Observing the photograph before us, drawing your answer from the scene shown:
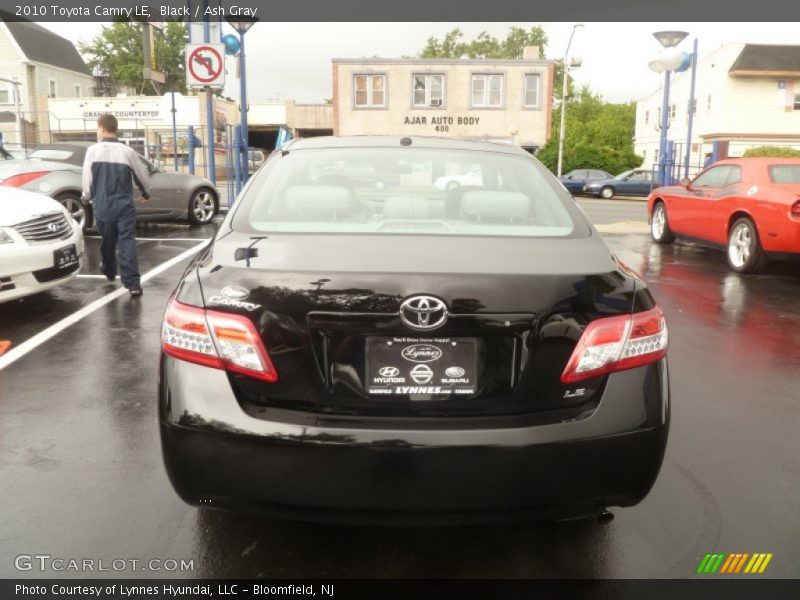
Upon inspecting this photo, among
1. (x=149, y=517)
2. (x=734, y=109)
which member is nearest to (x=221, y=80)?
(x=149, y=517)

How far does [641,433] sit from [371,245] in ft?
3.59

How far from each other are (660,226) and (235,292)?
11.6m

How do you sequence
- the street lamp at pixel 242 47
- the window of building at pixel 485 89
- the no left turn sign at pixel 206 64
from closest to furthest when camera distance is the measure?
1. the no left turn sign at pixel 206 64
2. the street lamp at pixel 242 47
3. the window of building at pixel 485 89

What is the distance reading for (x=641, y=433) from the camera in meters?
2.48

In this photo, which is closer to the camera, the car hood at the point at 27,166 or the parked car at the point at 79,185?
the car hood at the point at 27,166

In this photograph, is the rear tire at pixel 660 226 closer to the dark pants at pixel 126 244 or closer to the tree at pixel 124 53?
the dark pants at pixel 126 244

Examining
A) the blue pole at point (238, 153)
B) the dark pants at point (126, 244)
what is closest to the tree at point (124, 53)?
the blue pole at point (238, 153)

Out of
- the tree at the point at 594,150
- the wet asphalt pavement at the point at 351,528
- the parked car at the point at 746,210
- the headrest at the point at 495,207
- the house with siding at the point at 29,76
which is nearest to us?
the wet asphalt pavement at the point at 351,528

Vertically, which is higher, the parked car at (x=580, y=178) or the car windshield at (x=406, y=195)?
the car windshield at (x=406, y=195)

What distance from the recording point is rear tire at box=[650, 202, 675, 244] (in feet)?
A: 41.3

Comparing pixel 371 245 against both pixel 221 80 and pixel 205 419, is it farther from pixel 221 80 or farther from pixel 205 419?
pixel 221 80

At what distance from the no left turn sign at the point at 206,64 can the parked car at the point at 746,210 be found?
8.78 metres

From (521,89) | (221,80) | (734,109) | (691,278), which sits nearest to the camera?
(691,278)

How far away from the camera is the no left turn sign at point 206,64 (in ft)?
48.1
